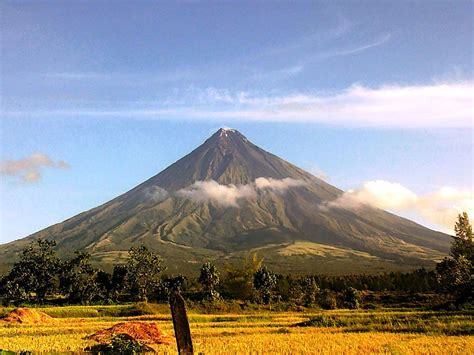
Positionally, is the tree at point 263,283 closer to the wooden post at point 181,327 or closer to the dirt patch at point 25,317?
the dirt patch at point 25,317

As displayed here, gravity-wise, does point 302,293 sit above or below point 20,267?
below

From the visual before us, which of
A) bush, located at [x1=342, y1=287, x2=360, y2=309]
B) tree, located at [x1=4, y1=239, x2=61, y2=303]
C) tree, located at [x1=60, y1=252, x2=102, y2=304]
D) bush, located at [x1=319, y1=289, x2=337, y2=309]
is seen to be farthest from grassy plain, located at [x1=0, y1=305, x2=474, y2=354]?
tree, located at [x1=4, y1=239, x2=61, y2=303]

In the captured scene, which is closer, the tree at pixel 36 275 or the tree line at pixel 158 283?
the tree line at pixel 158 283

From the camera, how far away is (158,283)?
89.8 meters

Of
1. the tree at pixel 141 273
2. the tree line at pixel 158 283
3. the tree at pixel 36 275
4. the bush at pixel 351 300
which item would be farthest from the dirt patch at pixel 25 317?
the bush at pixel 351 300

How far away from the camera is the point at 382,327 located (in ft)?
92.5

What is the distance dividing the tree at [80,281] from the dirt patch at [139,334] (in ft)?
181

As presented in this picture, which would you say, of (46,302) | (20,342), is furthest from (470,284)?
(46,302)

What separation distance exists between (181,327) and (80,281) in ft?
244

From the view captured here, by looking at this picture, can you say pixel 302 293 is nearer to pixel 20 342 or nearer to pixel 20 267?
pixel 20 267

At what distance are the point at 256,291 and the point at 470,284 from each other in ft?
144

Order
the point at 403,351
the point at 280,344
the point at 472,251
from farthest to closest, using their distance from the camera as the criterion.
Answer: the point at 472,251 < the point at 280,344 < the point at 403,351

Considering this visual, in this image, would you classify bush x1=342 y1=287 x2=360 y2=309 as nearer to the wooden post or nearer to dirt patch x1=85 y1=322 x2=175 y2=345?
dirt patch x1=85 y1=322 x2=175 y2=345

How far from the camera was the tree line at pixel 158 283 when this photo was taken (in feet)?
247
